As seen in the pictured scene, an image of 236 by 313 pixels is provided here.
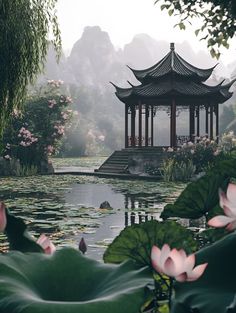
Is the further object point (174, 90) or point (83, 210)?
point (174, 90)

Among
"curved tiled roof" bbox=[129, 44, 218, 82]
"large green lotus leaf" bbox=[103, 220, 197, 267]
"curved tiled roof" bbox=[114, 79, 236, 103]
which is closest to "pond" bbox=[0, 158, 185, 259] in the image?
"large green lotus leaf" bbox=[103, 220, 197, 267]

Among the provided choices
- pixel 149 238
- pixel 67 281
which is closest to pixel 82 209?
pixel 149 238

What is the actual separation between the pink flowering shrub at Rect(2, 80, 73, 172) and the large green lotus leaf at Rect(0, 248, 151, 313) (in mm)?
20063

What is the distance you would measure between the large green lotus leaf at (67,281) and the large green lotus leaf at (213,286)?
0.29 ft

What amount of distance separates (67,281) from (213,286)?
34 centimetres

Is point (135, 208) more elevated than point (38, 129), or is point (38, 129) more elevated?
point (38, 129)

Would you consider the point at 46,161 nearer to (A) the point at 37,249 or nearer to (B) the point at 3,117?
(B) the point at 3,117

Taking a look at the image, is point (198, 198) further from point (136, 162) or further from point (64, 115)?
point (64, 115)

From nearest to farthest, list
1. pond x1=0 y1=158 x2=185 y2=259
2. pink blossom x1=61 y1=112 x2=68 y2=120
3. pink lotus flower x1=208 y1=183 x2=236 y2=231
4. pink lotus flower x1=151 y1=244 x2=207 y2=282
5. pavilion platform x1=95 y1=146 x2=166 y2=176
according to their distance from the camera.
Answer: pink lotus flower x1=151 y1=244 x2=207 y2=282
pink lotus flower x1=208 y1=183 x2=236 y2=231
pond x1=0 y1=158 x2=185 y2=259
pavilion platform x1=95 y1=146 x2=166 y2=176
pink blossom x1=61 y1=112 x2=68 y2=120

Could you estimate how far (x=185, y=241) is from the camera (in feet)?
5.49

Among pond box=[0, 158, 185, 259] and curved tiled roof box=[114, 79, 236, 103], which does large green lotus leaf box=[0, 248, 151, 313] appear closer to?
pond box=[0, 158, 185, 259]

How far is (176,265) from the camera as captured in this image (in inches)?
42.8

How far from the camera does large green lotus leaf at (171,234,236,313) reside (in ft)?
3.77

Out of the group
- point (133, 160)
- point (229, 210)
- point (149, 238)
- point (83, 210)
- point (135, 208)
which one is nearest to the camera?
point (229, 210)
